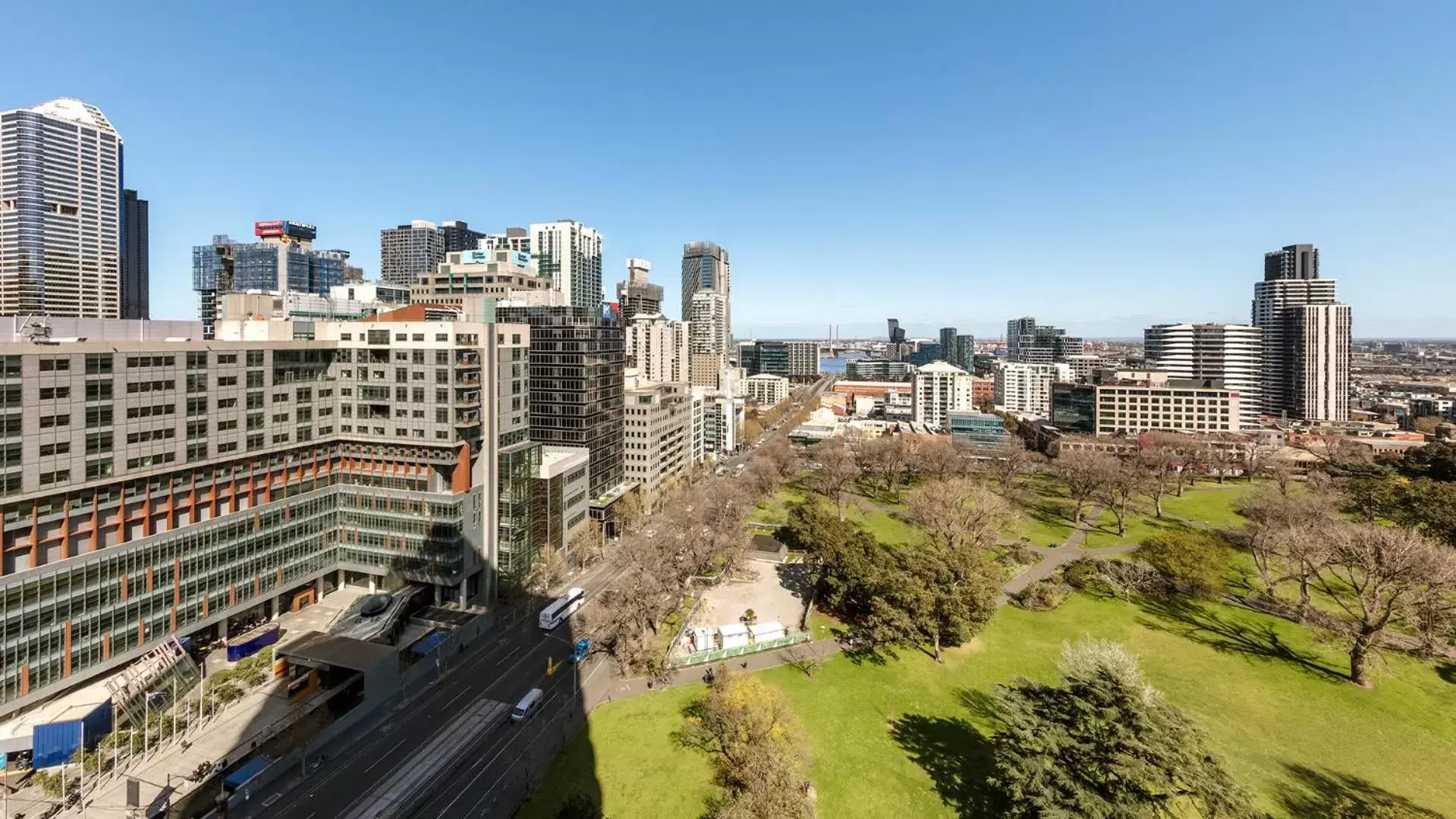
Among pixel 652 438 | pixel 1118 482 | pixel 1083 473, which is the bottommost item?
pixel 1118 482

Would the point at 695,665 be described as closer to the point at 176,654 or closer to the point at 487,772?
the point at 487,772

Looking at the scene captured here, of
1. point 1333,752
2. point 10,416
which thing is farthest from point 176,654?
point 1333,752

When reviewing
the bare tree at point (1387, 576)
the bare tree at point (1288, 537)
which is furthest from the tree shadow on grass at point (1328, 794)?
the bare tree at point (1288, 537)

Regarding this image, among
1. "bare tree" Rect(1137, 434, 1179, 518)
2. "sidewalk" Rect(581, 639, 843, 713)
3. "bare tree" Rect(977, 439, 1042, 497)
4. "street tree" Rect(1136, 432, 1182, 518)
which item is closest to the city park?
"sidewalk" Rect(581, 639, 843, 713)

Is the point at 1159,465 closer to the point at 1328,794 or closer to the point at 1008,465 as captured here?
the point at 1008,465

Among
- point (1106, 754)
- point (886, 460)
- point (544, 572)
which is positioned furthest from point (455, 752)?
point (886, 460)

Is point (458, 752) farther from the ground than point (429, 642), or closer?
closer

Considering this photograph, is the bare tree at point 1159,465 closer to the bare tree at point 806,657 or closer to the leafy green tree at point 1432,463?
the leafy green tree at point 1432,463

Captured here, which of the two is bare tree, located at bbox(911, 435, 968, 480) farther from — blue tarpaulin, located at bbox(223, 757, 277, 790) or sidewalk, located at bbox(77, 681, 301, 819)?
blue tarpaulin, located at bbox(223, 757, 277, 790)
